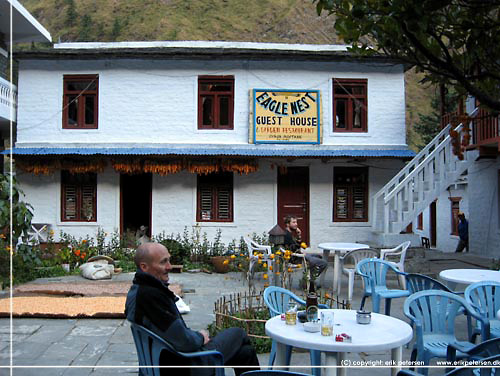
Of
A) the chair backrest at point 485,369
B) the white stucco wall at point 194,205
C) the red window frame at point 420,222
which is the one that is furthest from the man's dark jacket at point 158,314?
the red window frame at point 420,222

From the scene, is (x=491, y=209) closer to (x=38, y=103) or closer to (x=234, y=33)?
(x=38, y=103)

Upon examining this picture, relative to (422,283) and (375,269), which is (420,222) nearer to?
(375,269)

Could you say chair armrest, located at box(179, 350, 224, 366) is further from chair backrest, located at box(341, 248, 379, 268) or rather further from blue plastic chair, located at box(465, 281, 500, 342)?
chair backrest, located at box(341, 248, 379, 268)

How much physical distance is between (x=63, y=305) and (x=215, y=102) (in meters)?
8.48

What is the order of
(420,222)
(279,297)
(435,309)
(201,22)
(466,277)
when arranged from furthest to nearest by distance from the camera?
1. (201,22)
2. (420,222)
3. (466,277)
4. (279,297)
5. (435,309)

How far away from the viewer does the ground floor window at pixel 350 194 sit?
15.5 metres

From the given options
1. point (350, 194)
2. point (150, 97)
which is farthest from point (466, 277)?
point (150, 97)

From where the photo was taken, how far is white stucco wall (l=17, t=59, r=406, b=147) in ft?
49.4

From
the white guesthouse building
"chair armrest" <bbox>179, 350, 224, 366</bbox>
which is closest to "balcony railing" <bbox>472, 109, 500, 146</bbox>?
the white guesthouse building

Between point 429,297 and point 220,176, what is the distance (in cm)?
1075

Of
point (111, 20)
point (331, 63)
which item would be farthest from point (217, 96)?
point (111, 20)

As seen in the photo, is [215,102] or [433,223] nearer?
[215,102]

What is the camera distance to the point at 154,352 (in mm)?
3693

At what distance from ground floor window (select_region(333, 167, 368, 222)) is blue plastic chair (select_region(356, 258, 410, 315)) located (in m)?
7.69
